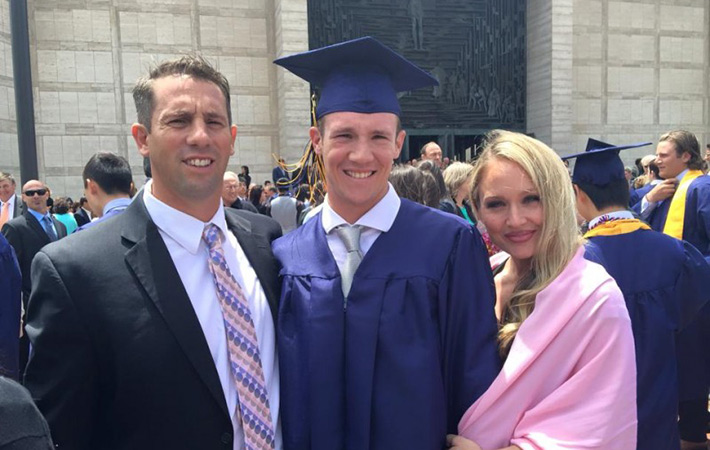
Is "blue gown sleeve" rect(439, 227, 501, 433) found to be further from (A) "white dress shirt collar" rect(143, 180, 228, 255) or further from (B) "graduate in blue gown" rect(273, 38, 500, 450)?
(A) "white dress shirt collar" rect(143, 180, 228, 255)

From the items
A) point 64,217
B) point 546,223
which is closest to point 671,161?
point 546,223

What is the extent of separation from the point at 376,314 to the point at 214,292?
0.48m

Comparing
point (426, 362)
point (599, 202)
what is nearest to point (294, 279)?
point (426, 362)

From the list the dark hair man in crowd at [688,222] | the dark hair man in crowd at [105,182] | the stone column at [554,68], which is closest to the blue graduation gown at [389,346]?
the dark hair man in crowd at [688,222]

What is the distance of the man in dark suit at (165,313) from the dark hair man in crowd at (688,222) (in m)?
2.85

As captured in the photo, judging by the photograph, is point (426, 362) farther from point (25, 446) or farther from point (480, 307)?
point (25, 446)

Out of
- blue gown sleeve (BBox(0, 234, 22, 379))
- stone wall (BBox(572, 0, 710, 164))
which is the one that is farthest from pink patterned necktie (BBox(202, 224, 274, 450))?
stone wall (BBox(572, 0, 710, 164))

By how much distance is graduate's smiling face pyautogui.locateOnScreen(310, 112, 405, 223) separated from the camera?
5.64 feet

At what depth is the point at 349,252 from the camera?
171 centimetres

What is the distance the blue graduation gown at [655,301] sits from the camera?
237 centimetres

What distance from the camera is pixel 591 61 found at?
1822 cm

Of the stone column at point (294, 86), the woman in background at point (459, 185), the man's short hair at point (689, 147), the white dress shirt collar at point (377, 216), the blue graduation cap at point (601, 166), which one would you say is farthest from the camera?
the stone column at point (294, 86)

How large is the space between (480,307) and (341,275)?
44cm

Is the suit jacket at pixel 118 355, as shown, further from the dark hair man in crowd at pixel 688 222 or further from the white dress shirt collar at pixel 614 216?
the dark hair man in crowd at pixel 688 222
